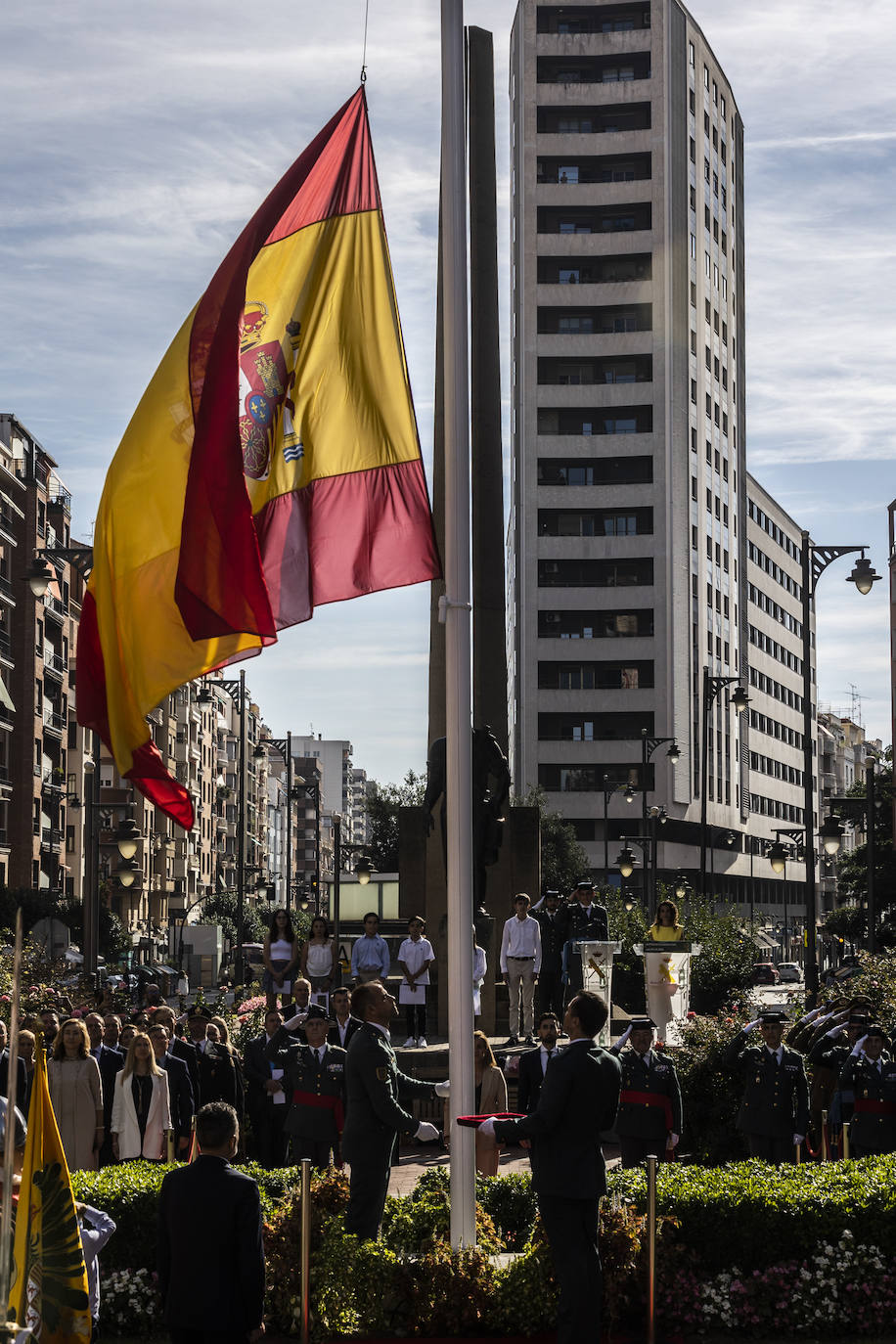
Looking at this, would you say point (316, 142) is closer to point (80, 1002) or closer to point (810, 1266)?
point (810, 1266)

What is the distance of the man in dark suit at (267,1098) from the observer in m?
14.4

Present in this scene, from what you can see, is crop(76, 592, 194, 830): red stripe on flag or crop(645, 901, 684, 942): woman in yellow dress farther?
crop(645, 901, 684, 942): woman in yellow dress

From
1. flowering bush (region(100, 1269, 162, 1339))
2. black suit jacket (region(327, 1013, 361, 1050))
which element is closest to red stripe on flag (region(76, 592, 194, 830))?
flowering bush (region(100, 1269, 162, 1339))

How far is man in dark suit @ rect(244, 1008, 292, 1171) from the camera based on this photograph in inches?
568

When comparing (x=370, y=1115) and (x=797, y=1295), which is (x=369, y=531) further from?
(x=797, y=1295)

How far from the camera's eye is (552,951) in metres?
20.8

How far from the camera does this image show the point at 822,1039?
1551 centimetres

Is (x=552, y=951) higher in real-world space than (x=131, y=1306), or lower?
higher

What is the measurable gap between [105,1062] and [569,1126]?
7.17 meters

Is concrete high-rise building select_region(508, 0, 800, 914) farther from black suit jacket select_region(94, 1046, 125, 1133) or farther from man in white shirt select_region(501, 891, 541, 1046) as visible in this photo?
black suit jacket select_region(94, 1046, 125, 1133)

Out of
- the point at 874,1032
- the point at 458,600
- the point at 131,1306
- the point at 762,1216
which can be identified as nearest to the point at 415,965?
the point at 874,1032

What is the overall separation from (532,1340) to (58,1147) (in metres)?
3.34

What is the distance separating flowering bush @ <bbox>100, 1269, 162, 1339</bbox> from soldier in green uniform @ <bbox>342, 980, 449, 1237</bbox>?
116 centimetres

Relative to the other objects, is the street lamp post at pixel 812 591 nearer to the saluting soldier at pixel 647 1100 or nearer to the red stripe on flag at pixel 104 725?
the saluting soldier at pixel 647 1100
